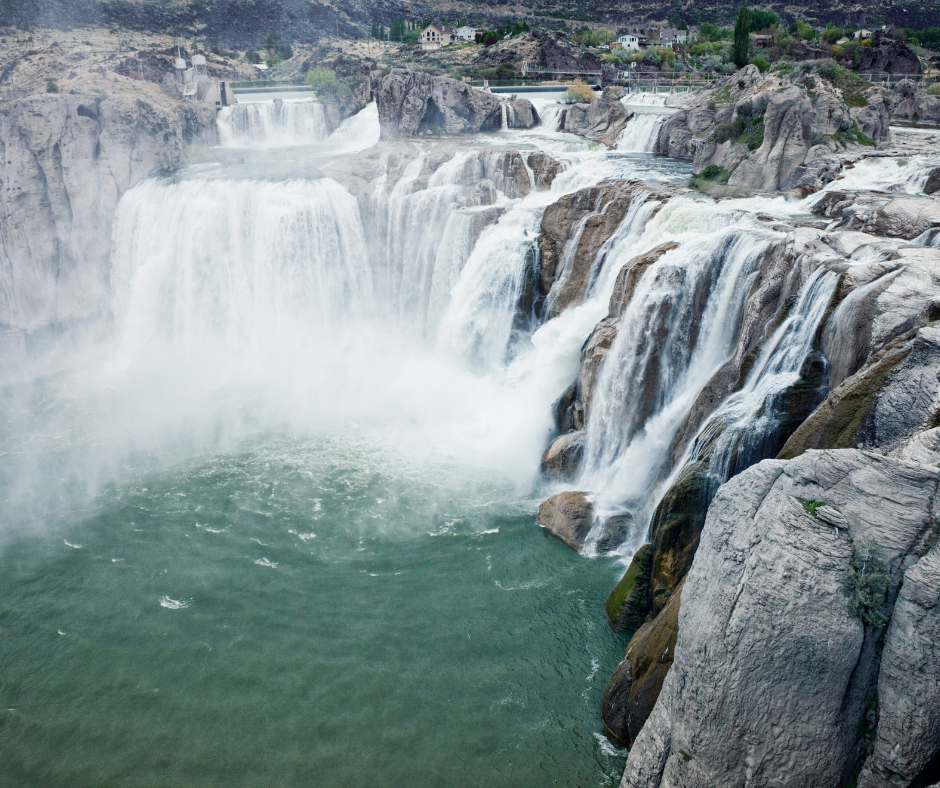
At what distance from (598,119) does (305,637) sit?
34125 mm

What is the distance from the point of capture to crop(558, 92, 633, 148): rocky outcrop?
1399 inches

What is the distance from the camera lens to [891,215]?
52.0 feet

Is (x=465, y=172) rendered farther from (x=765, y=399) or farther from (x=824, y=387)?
(x=824, y=387)

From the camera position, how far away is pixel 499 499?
17469mm

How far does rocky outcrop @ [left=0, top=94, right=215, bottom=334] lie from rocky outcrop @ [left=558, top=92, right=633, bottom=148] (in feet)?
78.4

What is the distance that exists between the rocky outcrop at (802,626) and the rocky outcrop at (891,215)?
10.5 metres

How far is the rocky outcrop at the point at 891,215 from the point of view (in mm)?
15336

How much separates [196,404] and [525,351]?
1164 cm

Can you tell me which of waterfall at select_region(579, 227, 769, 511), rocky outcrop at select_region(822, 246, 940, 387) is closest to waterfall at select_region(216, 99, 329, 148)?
waterfall at select_region(579, 227, 769, 511)

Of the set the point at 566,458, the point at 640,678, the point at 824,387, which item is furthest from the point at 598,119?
the point at 640,678

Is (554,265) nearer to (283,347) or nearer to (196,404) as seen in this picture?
(283,347)

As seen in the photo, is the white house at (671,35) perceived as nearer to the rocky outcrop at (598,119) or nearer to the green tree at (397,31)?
the green tree at (397,31)

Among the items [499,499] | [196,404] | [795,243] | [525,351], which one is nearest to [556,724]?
[499,499]

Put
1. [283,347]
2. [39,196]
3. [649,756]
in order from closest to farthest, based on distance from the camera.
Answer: [649,756] < [283,347] < [39,196]
